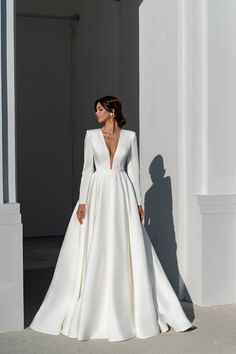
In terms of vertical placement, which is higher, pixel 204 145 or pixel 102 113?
pixel 102 113

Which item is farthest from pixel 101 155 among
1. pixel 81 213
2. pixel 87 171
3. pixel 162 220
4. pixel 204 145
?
pixel 162 220

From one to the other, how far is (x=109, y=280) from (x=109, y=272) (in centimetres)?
6

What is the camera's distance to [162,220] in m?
5.94

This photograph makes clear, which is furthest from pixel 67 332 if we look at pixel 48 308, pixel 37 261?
pixel 37 261

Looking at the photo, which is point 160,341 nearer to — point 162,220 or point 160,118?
point 162,220

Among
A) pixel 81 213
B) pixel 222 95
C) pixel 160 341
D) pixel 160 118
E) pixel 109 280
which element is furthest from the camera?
pixel 160 118

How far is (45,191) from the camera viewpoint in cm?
1041

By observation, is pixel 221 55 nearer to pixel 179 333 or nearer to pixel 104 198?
pixel 104 198

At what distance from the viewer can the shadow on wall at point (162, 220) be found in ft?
18.9

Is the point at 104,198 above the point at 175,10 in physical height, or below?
below

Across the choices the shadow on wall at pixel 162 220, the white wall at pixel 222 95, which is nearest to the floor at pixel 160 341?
the shadow on wall at pixel 162 220

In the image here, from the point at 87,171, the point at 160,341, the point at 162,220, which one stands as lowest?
the point at 160,341

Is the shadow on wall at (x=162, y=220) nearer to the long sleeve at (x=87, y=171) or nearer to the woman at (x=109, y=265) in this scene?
the woman at (x=109, y=265)

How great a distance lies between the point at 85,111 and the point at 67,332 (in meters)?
5.99
